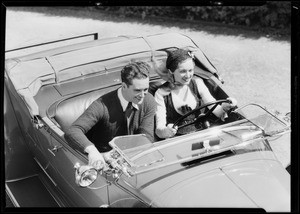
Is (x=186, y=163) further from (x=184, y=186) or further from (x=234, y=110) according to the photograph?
(x=234, y=110)

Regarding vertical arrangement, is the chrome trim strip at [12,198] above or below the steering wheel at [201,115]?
below

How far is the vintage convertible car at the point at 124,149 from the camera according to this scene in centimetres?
329

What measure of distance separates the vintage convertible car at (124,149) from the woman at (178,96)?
10 centimetres

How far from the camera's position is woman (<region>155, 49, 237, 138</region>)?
12.0ft

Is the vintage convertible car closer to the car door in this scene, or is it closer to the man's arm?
the car door

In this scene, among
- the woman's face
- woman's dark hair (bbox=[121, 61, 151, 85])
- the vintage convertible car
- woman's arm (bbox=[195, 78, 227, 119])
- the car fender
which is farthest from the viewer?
the car fender

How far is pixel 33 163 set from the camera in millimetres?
4289

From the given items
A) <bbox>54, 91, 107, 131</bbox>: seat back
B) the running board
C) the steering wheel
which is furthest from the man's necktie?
the running board

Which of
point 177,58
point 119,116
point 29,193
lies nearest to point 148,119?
point 119,116

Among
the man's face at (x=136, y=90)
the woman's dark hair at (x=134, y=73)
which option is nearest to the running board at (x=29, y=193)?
the man's face at (x=136, y=90)

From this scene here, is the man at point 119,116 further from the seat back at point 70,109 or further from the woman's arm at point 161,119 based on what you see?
the seat back at point 70,109

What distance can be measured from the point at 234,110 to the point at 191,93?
31 centimetres

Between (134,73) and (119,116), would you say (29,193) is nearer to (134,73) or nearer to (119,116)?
(119,116)

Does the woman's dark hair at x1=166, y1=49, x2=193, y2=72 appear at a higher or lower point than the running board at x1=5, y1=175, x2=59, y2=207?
higher
